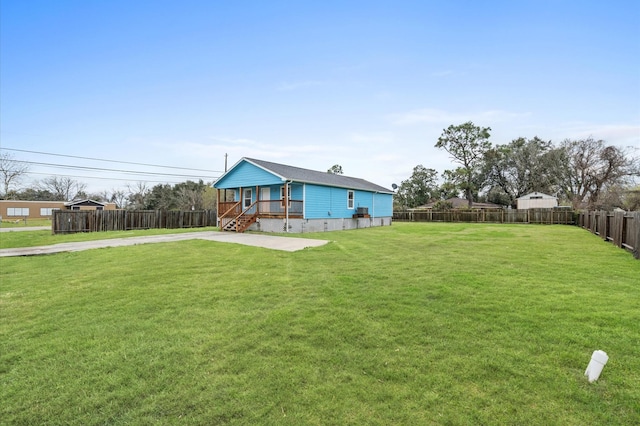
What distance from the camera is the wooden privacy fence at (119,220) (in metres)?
17.4

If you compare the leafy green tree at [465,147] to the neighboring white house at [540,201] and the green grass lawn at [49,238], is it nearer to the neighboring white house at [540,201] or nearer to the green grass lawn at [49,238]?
the neighboring white house at [540,201]

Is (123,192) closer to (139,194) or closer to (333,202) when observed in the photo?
(139,194)

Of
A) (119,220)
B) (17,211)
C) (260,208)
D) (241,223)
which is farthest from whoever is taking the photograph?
(17,211)

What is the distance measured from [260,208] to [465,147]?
105 feet

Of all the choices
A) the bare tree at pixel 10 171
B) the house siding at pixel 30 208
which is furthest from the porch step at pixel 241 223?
the bare tree at pixel 10 171

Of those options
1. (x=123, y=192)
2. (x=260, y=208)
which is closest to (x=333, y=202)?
(x=260, y=208)

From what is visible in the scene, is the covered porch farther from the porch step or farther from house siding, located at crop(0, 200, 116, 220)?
house siding, located at crop(0, 200, 116, 220)

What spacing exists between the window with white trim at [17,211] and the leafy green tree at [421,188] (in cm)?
5853

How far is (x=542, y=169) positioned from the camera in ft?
131

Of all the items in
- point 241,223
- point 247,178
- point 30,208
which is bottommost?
point 241,223

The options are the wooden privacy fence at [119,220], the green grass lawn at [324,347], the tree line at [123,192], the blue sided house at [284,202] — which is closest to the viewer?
the green grass lawn at [324,347]

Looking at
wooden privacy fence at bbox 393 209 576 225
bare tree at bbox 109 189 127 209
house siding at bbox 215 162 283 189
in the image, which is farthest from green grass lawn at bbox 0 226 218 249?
bare tree at bbox 109 189 127 209

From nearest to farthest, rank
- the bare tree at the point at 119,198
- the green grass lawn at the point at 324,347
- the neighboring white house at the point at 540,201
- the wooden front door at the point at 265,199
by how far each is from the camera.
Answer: the green grass lawn at the point at 324,347 < the wooden front door at the point at 265,199 < the neighboring white house at the point at 540,201 < the bare tree at the point at 119,198

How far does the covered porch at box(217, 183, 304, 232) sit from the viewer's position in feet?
55.0
